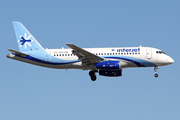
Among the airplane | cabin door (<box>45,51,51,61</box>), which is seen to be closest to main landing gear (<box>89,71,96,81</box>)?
the airplane

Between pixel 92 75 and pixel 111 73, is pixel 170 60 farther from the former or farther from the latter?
pixel 92 75

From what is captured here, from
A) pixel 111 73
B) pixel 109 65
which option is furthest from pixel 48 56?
pixel 111 73

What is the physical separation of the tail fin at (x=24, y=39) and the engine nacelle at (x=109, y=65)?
1162 centimetres

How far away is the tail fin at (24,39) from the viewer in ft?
198

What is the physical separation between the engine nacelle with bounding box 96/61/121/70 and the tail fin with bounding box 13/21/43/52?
11618 mm

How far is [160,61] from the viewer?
5594 cm

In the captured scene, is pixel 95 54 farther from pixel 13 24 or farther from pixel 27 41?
pixel 13 24

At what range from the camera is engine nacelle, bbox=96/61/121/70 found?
54.7 metres

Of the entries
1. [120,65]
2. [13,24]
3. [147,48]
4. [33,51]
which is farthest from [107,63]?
[13,24]

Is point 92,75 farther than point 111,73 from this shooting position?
Yes

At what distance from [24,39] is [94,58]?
46.6 ft

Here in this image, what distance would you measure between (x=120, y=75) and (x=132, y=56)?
15.2 feet

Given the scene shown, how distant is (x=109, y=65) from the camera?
5478 cm

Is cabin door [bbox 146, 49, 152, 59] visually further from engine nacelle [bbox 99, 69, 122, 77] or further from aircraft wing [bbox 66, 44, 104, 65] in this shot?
aircraft wing [bbox 66, 44, 104, 65]
